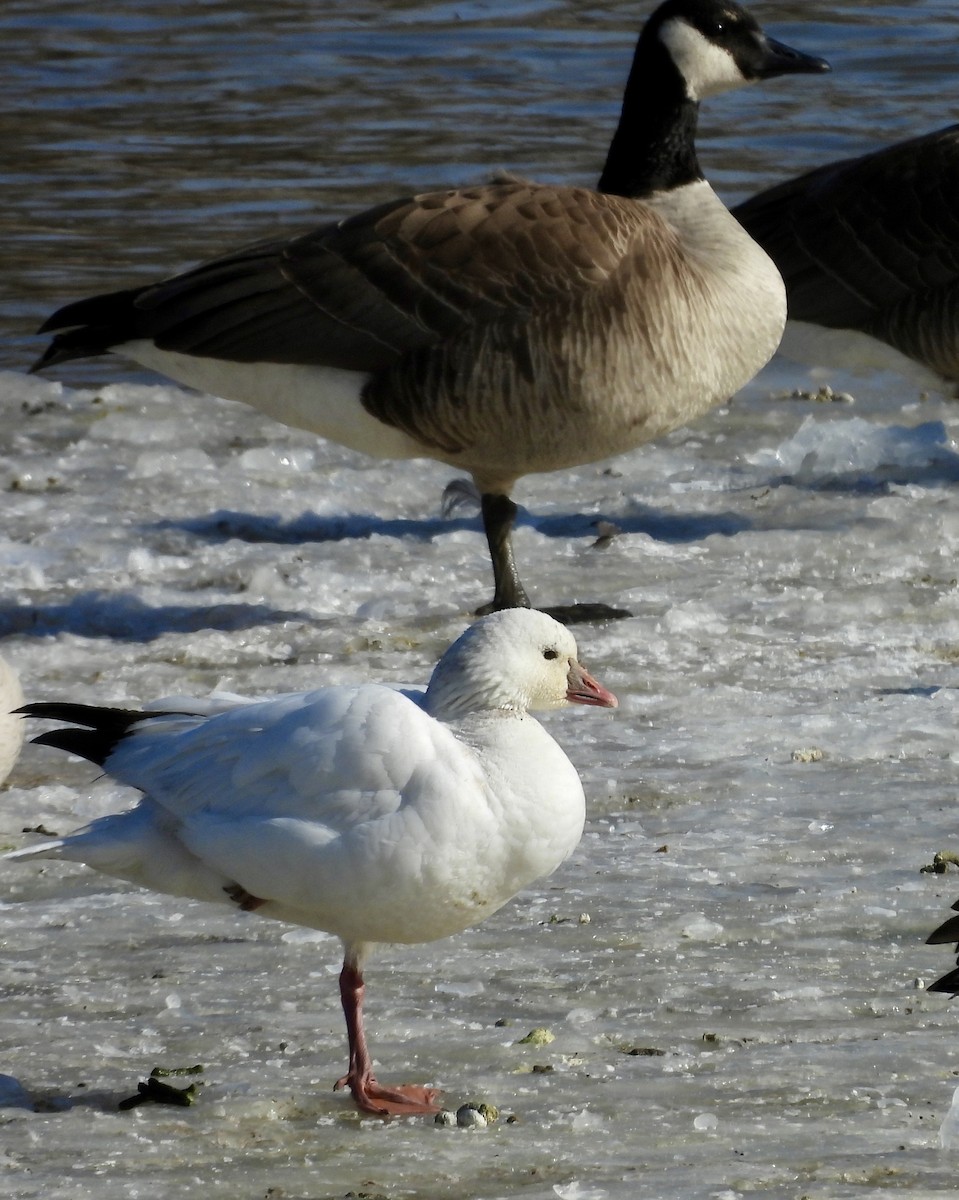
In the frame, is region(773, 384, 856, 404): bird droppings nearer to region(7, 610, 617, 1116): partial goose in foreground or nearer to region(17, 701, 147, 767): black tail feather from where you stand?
region(7, 610, 617, 1116): partial goose in foreground

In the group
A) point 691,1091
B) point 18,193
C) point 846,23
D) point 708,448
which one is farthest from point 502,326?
point 846,23

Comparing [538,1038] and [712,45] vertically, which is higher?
[712,45]

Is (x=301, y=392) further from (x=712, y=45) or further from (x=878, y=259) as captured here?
(x=878, y=259)

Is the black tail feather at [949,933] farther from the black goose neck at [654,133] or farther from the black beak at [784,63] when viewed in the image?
the black beak at [784,63]

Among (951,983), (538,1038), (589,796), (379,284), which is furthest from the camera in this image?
(379,284)

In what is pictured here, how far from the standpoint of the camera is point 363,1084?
144 inches

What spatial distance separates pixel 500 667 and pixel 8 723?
1.68 m

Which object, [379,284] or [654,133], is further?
[654,133]

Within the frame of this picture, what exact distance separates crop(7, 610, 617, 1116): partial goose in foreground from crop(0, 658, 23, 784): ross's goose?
42.9 inches

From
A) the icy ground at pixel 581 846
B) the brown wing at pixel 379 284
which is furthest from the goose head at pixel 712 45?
the icy ground at pixel 581 846

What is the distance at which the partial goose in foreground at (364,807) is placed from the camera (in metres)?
3.63

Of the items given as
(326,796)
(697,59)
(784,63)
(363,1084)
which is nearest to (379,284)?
(697,59)

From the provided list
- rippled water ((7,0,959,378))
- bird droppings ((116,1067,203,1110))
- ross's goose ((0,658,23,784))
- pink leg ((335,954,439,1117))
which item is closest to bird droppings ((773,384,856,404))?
rippled water ((7,0,959,378))

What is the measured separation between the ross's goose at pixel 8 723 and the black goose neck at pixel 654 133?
3.32m
